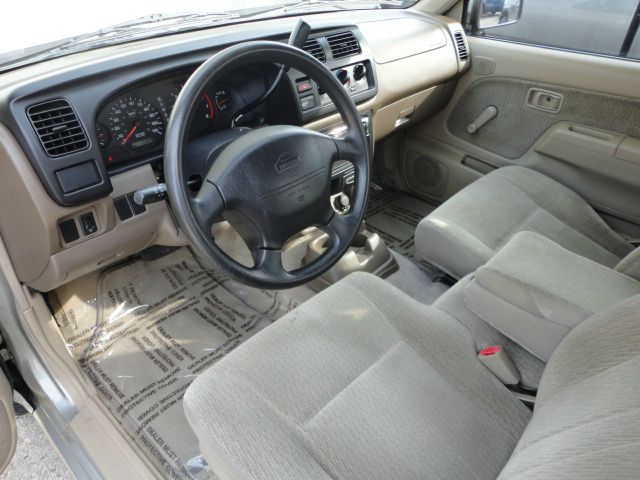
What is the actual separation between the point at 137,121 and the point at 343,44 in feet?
2.46

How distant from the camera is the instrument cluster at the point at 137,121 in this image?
3.69 feet

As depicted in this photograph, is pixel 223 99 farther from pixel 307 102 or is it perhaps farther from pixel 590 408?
pixel 590 408

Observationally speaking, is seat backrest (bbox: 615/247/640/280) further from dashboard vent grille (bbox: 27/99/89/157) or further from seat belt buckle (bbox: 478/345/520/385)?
dashboard vent grille (bbox: 27/99/89/157)

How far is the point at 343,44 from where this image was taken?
1.58 m

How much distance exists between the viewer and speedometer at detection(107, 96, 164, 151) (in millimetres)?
1134

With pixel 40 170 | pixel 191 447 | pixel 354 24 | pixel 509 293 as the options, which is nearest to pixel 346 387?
pixel 509 293

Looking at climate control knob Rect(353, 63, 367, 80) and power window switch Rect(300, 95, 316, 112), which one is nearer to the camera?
power window switch Rect(300, 95, 316, 112)

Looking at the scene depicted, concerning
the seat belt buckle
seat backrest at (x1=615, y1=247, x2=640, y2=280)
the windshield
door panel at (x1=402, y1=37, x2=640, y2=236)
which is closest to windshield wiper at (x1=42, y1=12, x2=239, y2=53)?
the windshield

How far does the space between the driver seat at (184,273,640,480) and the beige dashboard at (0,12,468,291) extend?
0.52 m

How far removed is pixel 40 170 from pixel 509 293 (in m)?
1.01

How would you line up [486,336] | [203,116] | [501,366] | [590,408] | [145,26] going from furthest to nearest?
1. [145,26]
2. [203,116]
3. [486,336]
4. [501,366]
5. [590,408]

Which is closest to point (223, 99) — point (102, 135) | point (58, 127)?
point (102, 135)

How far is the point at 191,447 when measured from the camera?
1290mm

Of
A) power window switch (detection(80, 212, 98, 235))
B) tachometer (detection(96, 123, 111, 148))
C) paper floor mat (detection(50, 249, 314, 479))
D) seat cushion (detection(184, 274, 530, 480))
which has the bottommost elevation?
paper floor mat (detection(50, 249, 314, 479))
